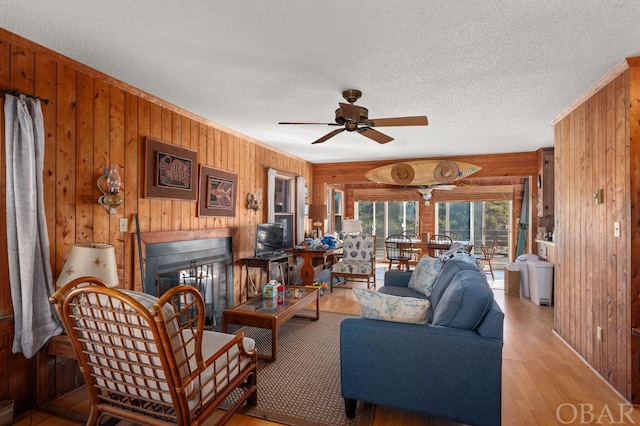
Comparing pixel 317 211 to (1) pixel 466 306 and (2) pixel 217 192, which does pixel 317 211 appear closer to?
(2) pixel 217 192

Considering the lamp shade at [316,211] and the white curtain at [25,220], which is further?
the lamp shade at [316,211]

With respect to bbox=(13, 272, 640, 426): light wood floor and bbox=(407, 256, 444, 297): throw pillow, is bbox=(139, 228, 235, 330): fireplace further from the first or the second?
bbox=(407, 256, 444, 297): throw pillow

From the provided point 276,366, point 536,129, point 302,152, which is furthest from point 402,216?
point 276,366

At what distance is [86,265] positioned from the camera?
7.05 ft

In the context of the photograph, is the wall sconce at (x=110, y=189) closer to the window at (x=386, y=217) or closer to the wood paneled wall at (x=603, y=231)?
the wood paneled wall at (x=603, y=231)

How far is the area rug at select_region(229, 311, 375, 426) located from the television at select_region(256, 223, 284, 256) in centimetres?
126

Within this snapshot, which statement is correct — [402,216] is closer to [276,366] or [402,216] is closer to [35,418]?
[276,366]

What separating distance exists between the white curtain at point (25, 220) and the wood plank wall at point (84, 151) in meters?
0.08

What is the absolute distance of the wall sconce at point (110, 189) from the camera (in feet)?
8.68

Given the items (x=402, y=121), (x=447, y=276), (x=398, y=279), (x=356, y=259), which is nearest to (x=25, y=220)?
(x=402, y=121)

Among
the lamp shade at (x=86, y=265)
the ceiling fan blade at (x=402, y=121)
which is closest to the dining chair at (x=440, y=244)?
the ceiling fan blade at (x=402, y=121)

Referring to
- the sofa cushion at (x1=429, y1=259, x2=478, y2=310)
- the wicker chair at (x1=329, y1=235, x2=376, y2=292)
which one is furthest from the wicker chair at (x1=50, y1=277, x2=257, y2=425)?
the wicker chair at (x1=329, y1=235, x2=376, y2=292)

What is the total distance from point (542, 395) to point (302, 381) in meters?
1.78

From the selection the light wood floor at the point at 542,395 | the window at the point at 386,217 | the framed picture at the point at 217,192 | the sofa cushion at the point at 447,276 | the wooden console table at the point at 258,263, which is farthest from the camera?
the window at the point at 386,217
